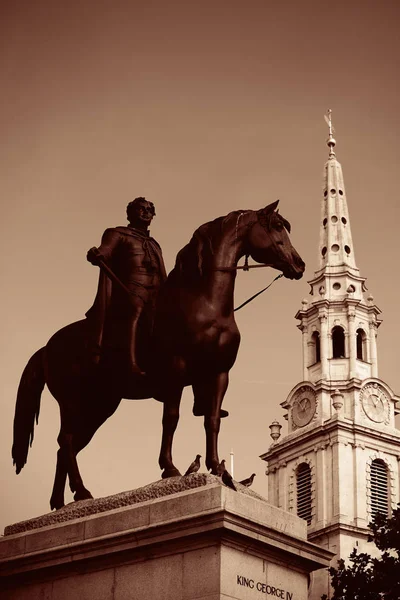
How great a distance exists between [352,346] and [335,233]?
8661 mm

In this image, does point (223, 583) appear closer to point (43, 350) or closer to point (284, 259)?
point (284, 259)

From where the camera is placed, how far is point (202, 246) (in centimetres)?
1408

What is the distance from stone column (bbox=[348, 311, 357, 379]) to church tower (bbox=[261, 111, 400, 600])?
7 cm

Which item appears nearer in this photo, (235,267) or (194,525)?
(194,525)

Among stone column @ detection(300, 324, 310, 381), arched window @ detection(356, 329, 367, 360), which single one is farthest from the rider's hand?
arched window @ detection(356, 329, 367, 360)

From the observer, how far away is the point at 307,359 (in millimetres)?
87625

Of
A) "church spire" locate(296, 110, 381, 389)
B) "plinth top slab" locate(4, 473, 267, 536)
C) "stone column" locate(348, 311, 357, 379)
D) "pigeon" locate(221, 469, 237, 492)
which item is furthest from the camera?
"church spire" locate(296, 110, 381, 389)

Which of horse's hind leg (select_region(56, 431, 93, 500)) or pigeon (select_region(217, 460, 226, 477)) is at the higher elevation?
horse's hind leg (select_region(56, 431, 93, 500))

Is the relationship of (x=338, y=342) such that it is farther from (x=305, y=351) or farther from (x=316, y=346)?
(x=305, y=351)

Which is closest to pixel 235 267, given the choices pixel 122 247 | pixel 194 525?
pixel 122 247

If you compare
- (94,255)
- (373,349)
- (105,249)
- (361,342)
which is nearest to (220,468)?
(94,255)

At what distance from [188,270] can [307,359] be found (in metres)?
74.1

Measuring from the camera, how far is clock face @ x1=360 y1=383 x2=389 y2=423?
8356 centimetres

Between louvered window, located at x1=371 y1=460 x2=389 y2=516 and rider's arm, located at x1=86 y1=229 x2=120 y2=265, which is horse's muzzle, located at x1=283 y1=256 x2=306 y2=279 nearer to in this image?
rider's arm, located at x1=86 y1=229 x2=120 y2=265
